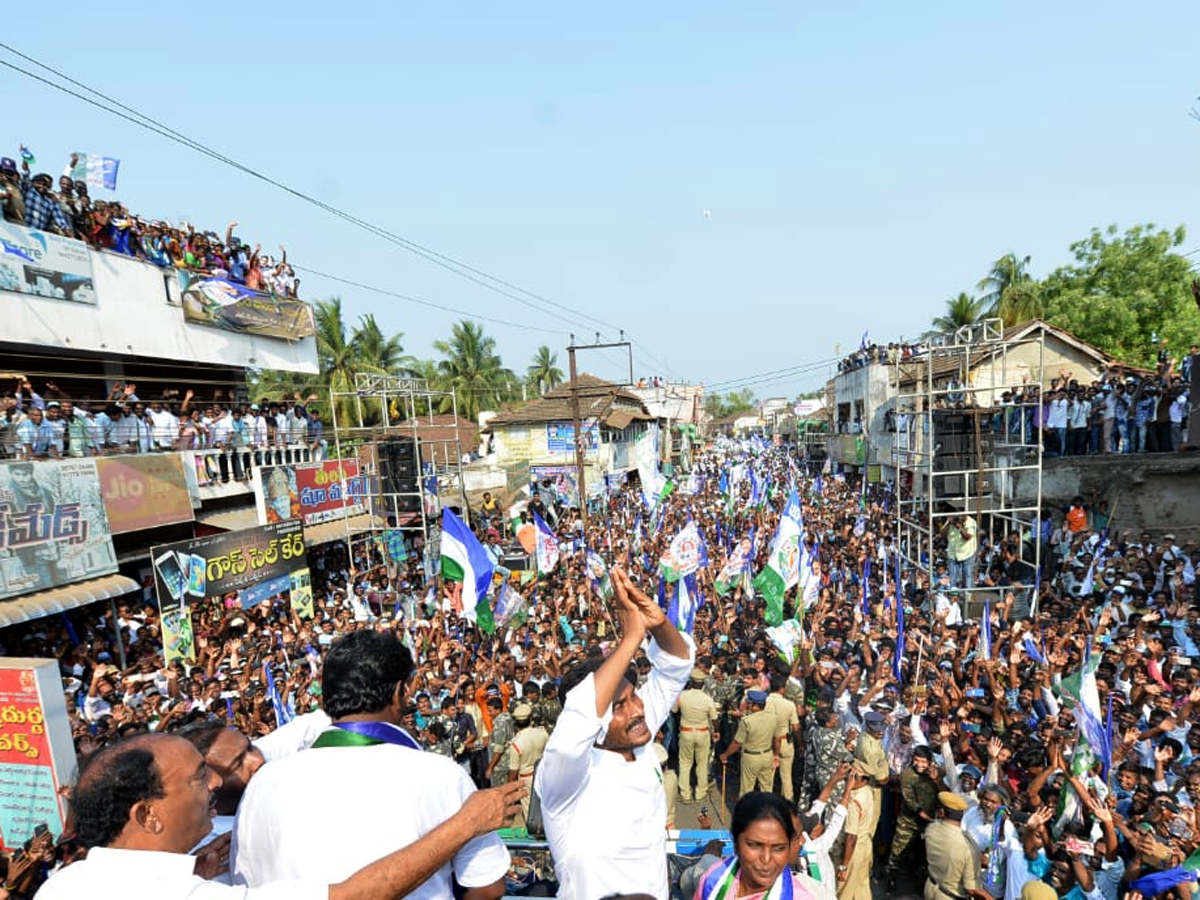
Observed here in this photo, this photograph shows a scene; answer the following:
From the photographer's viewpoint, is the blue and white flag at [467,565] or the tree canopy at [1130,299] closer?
the blue and white flag at [467,565]

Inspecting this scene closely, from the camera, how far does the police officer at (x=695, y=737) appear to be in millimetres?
6898

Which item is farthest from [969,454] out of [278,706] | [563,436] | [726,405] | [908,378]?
[726,405]

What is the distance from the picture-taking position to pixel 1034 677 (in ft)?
24.7

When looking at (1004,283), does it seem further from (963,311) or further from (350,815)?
(350,815)

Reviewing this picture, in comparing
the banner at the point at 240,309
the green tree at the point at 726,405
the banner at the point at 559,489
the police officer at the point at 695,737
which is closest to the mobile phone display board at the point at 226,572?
the banner at the point at 240,309

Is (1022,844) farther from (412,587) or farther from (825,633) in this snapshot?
(412,587)

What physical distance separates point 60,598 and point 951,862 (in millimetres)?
11228

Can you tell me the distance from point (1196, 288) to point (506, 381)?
1787 inches

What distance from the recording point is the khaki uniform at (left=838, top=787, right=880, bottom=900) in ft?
15.3

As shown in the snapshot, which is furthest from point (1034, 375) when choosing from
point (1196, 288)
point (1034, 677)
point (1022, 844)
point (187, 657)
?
point (187, 657)

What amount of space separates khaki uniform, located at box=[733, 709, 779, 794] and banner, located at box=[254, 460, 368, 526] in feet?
35.9

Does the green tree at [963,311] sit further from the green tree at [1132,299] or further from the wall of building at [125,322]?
the wall of building at [125,322]

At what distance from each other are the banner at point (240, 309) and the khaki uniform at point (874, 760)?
16.7 metres

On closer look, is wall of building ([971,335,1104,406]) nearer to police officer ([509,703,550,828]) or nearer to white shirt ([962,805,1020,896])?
white shirt ([962,805,1020,896])
